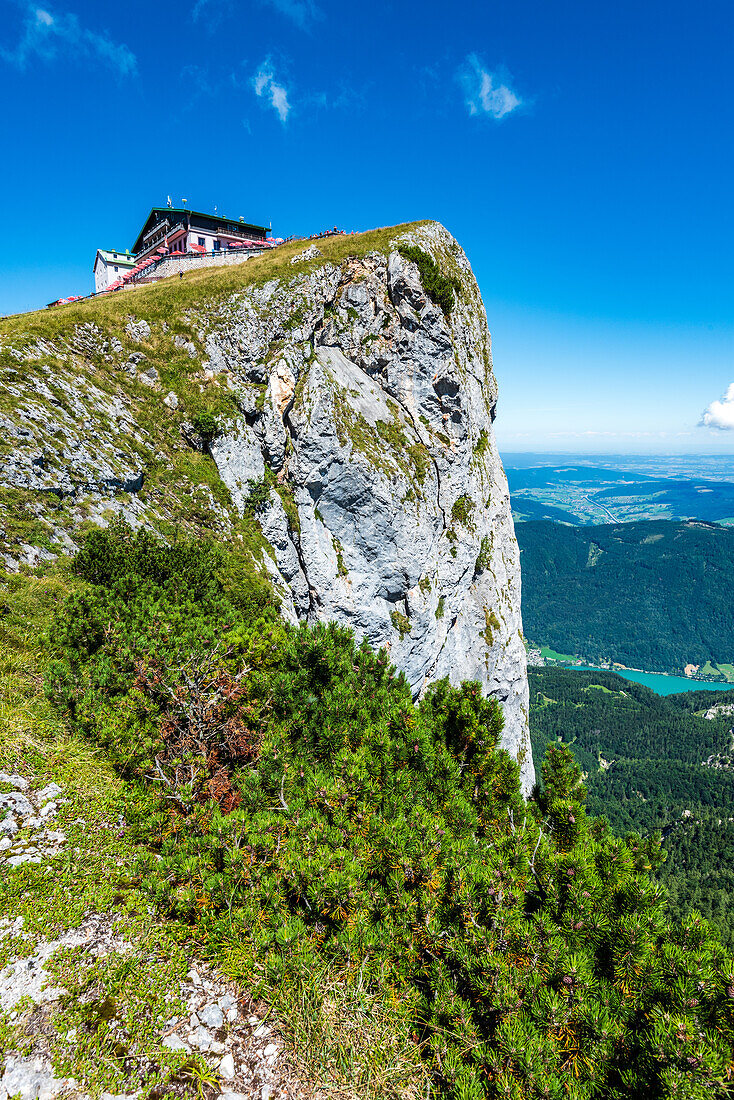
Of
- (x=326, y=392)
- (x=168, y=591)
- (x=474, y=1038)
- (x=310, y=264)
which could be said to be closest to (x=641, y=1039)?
(x=474, y=1038)

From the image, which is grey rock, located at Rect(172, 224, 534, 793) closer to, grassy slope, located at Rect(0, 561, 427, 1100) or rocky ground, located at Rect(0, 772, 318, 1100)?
grassy slope, located at Rect(0, 561, 427, 1100)

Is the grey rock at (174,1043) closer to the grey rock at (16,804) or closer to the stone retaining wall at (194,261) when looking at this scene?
the grey rock at (16,804)

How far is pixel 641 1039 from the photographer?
3320 mm

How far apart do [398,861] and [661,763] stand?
175m

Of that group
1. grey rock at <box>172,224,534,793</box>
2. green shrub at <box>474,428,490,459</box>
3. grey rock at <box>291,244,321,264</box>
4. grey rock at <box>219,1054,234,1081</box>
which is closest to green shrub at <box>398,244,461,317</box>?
grey rock at <box>172,224,534,793</box>

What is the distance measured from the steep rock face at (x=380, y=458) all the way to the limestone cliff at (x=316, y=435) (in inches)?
5.4

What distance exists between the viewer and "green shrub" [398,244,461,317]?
34.0 meters

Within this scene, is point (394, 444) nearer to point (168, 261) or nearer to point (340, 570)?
point (340, 570)

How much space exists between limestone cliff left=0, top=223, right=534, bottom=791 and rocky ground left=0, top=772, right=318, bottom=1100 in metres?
13.0

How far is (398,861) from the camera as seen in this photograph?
518 centimetres

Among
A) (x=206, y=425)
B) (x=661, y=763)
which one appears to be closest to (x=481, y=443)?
(x=206, y=425)

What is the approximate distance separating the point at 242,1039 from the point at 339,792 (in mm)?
2490

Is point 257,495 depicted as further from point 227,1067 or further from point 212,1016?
point 227,1067

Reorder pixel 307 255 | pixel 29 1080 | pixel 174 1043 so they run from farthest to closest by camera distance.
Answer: pixel 307 255 → pixel 174 1043 → pixel 29 1080
